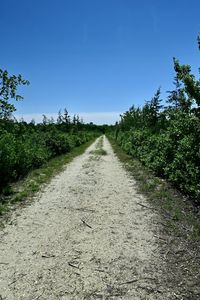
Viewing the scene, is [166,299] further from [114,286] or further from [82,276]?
[82,276]

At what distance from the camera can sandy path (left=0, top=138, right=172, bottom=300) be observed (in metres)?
4.08

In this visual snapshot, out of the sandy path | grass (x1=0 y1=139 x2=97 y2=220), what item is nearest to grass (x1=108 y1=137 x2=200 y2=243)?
the sandy path

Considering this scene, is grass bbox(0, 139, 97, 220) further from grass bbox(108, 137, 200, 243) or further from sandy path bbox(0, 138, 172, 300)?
grass bbox(108, 137, 200, 243)

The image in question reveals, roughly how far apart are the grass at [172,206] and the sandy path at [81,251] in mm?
396

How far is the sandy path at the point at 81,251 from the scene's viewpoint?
161 inches

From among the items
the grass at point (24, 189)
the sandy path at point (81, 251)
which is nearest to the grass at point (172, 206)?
the sandy path at point (81, 251)

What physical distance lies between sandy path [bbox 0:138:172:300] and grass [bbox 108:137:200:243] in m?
0.40

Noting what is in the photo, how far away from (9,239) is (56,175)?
24.6 feet

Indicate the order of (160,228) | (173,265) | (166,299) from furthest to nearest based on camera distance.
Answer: (160,228) → (173,265) → (166,299)

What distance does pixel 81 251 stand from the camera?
17.2 feet

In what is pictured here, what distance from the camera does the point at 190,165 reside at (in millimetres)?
8789

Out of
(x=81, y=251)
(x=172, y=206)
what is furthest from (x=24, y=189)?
(x=81, y=251)

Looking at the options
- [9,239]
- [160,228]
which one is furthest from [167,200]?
[9,239]

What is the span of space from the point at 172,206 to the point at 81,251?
3.66m
